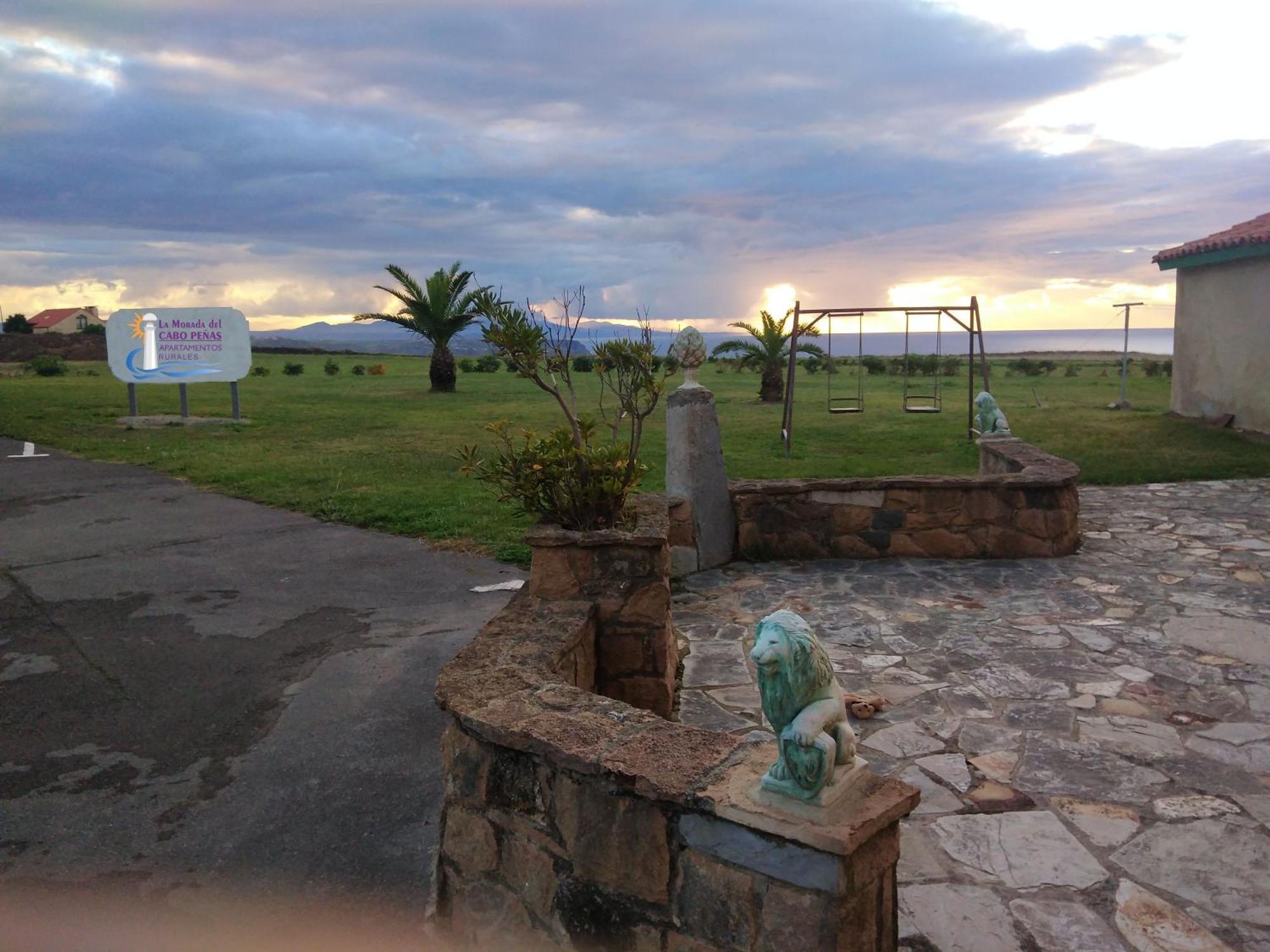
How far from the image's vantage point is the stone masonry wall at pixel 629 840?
2527mm

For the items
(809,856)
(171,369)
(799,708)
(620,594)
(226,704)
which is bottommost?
(226,704)

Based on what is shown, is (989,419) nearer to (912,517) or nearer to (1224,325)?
(912,517)

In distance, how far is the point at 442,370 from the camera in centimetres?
2728

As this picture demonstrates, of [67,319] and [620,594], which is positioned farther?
[67,319]

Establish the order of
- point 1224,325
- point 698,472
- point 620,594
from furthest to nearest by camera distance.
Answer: point 1224,325
point 698,472
point 620,594

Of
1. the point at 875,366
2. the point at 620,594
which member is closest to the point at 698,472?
the point at 620,594

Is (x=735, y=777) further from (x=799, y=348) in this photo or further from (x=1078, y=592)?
(x=799, y=348)

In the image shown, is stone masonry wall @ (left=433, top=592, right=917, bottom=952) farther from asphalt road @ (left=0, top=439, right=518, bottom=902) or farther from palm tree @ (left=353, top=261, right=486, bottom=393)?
palm tree @ (left=353, top=261, right=486, bottom=393)

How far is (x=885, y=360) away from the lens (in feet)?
141

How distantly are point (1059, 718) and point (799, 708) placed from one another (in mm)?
2918

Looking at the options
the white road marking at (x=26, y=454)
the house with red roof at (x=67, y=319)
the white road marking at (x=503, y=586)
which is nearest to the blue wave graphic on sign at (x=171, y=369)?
the white road marking at (x=26, y=454)

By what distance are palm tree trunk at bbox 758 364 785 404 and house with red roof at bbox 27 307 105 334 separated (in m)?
54.3

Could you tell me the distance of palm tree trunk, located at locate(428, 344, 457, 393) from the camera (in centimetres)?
2708

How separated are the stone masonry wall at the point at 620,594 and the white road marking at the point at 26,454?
1289cm
